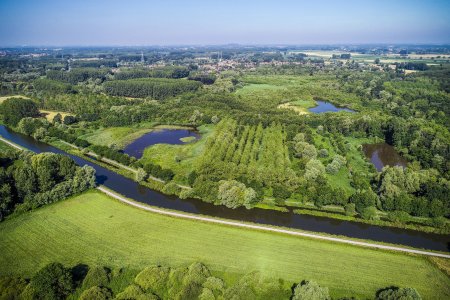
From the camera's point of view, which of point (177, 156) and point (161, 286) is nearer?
point (161, 286)

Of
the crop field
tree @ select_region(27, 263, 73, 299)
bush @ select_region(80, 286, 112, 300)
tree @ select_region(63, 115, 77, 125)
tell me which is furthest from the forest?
tree @ select_region(27, 263, 73, 299)

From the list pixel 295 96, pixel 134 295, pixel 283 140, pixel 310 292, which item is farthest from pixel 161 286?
pixel 295 96

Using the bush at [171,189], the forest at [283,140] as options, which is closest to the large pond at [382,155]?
the forest at [283,140]

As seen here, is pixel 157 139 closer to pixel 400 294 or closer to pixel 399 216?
pixel 399 216

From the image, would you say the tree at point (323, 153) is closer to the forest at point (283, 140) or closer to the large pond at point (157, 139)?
the forest at point (283, 140)

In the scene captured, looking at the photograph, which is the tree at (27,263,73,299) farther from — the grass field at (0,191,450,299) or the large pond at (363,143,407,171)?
the large pond at (363,143,407,171)
